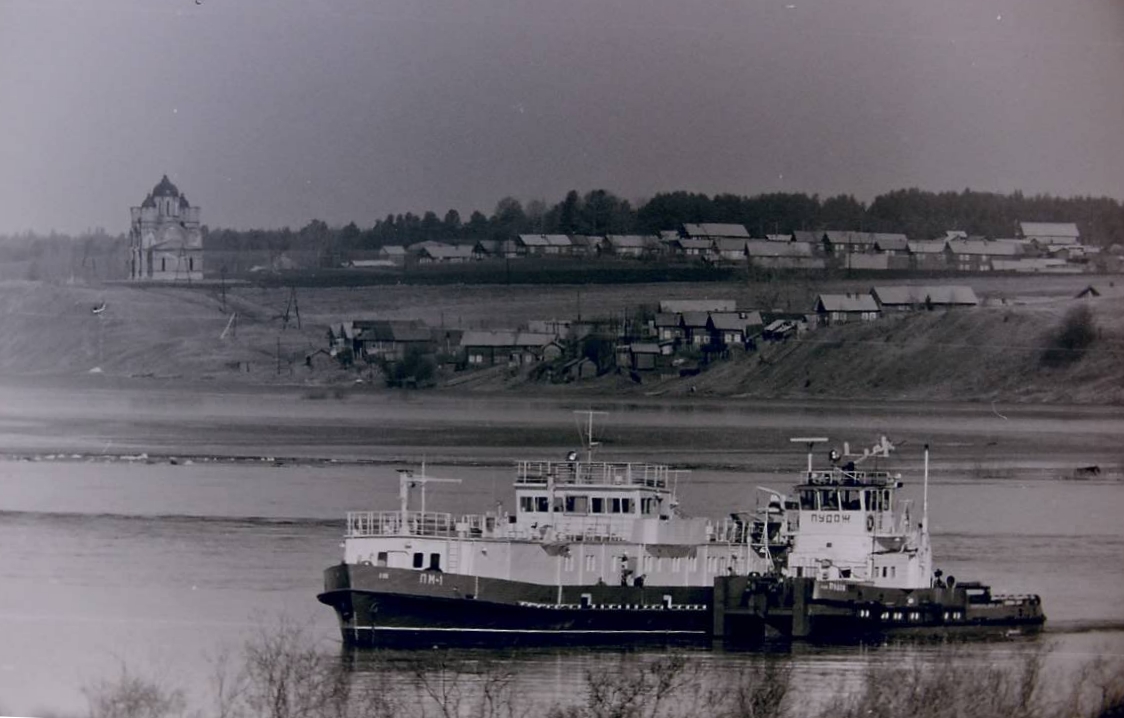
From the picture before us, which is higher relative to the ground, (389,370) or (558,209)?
(558,209)

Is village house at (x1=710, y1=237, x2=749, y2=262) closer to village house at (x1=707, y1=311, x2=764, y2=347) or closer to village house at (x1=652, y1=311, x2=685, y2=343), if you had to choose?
village house at (x1=707, y1=311, x2=764, y2=347)

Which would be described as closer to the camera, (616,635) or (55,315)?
(616,635)

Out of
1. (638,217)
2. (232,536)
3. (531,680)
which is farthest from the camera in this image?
(638,217)

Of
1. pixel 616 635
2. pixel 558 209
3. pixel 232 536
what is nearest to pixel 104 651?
pixel 232 536

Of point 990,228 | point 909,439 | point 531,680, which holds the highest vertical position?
point 990,228

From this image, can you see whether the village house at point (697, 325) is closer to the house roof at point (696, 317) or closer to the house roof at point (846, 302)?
the house roof at point (696, 317)

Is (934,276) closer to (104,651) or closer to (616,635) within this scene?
(616,635)

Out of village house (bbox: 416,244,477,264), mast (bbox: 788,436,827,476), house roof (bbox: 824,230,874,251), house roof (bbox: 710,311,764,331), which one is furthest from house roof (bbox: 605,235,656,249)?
mast (bbox: 788,436,827,476)

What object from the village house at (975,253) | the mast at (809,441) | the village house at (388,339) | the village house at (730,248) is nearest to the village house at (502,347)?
the village house at (388,339)
